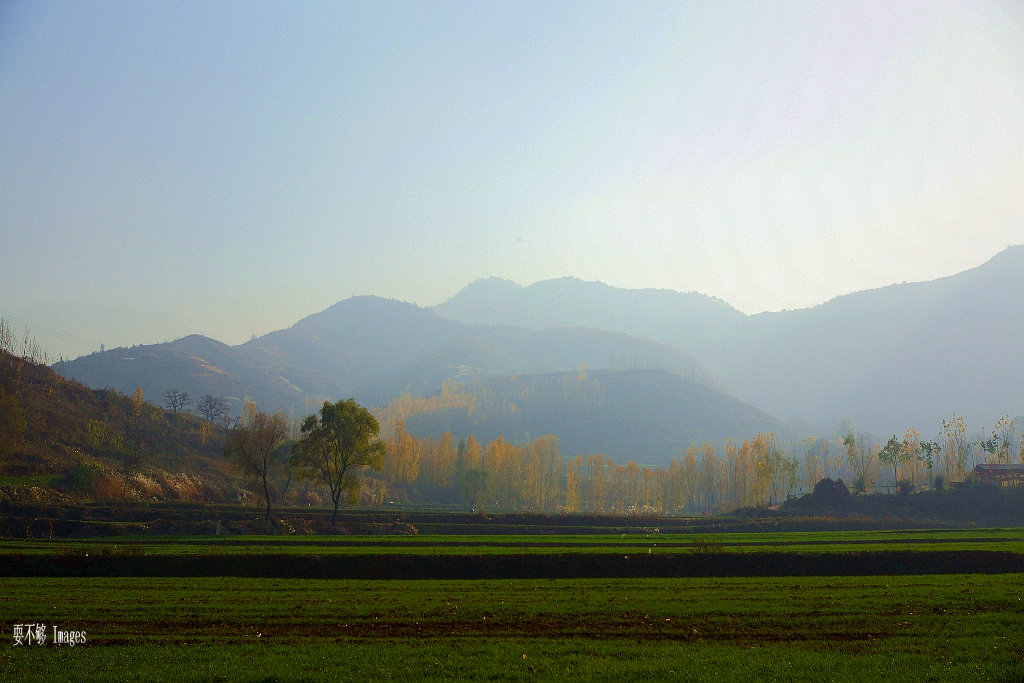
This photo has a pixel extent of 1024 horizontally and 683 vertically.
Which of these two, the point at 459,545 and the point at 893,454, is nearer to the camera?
the point at 459,545

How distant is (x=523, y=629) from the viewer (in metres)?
23.3

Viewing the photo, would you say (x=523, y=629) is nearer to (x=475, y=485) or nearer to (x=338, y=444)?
(x=338, y=444)

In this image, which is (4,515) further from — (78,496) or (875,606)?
(875,606)

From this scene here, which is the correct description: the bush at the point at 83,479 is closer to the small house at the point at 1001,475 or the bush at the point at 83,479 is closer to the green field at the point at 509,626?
the green field at the point at 509,626

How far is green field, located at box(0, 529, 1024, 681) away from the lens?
18.3m

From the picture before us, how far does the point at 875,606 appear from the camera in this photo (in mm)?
26391

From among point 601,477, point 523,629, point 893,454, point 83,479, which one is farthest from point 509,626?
point 601,477

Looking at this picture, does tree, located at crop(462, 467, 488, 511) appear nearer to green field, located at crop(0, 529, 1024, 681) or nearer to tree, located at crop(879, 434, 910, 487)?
tree, located at crop(879, 434, 910, 487)

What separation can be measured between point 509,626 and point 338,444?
48393mm

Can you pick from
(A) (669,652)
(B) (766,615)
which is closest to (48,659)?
(A) (669,652)

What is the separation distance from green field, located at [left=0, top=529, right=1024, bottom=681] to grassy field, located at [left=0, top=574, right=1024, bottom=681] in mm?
92

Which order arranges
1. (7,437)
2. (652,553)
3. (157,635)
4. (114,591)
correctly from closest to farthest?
1. (157,635)
2. (114,591)
3. (652,553)
4. (7,437)

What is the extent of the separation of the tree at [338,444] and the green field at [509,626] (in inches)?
1188

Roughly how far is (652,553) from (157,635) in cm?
2842
